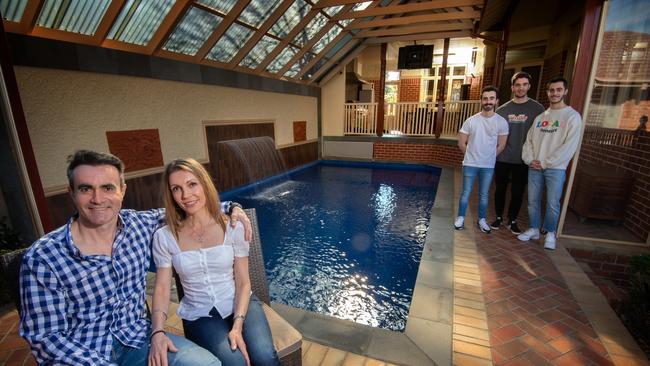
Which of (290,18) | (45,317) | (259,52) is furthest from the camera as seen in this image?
(259,52)

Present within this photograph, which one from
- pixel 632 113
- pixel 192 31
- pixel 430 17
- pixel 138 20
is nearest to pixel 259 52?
pixel 192 31

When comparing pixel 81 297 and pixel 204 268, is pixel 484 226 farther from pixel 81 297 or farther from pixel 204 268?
pixel 81 297

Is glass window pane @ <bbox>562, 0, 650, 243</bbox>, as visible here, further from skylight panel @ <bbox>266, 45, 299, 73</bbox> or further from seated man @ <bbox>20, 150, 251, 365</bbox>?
skylight panel @ <bbox>266, 45, 299, 73</bbox>

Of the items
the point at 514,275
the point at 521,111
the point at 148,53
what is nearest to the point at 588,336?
the point at 514,275

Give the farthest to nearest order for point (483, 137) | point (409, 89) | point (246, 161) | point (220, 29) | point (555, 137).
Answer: point (409, 89), point (246, 161), point (220, 29), point (483, 137), point (555, 137)

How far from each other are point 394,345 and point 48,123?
4240mm

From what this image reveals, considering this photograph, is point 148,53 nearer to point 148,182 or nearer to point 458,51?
point 148,182

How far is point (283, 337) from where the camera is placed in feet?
4.36

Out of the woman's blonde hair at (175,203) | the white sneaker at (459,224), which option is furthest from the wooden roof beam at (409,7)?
the woman's blonde hair at (175,203)

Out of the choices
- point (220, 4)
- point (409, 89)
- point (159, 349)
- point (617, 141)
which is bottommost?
point (159, 349)

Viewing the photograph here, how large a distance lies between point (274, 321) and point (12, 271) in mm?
1055

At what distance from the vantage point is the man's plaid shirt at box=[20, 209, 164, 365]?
3.28 feet

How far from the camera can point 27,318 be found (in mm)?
996

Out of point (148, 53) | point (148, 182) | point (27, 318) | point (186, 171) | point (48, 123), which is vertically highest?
point (148, 53)
